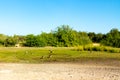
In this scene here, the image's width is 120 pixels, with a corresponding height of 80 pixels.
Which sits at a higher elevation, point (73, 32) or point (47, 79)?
point (73, 32)

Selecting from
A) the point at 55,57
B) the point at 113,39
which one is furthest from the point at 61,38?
the point at 55,57

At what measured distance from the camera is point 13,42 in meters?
57.8

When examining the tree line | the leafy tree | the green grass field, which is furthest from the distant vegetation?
the tree line

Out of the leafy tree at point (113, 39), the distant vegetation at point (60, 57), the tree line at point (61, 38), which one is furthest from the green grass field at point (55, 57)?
the tree line at point (61, 38)

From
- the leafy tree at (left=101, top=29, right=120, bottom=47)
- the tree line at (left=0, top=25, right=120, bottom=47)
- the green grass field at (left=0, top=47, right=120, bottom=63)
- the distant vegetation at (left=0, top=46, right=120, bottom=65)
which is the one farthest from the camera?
the tree line at (left=0, top=25, right=120, bottom=47)

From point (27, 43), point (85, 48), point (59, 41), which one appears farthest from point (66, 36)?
point (85, 48)

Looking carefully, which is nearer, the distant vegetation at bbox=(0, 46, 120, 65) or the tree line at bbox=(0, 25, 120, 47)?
the distant vegetation at bbox=(0, 46, 120, 65)

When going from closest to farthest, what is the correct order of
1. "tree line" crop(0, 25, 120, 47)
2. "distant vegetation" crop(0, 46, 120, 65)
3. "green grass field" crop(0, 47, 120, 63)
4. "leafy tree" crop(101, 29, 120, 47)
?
"distant vegetation" crop(0, 46, 120, 65) < "green grass field" crop(0, 47, 120, 63) < "leafy tree" crop(101, 29, 120, 47) < "tree line" crop(0, 25, 120, 47)

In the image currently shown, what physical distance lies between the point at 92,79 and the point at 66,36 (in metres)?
38.0

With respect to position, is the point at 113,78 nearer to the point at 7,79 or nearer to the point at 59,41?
the point at 7,79

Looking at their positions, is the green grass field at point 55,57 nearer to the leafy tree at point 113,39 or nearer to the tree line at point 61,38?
the leafy tree at point 113,39

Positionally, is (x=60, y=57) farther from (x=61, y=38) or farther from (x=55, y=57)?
(x=61, y=38)

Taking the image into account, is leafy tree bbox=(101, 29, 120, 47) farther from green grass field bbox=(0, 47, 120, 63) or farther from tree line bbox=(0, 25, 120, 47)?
green grass field bbox=(0, 47, 120, 63)

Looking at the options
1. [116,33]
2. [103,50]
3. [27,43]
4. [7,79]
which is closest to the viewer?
[7,79]
